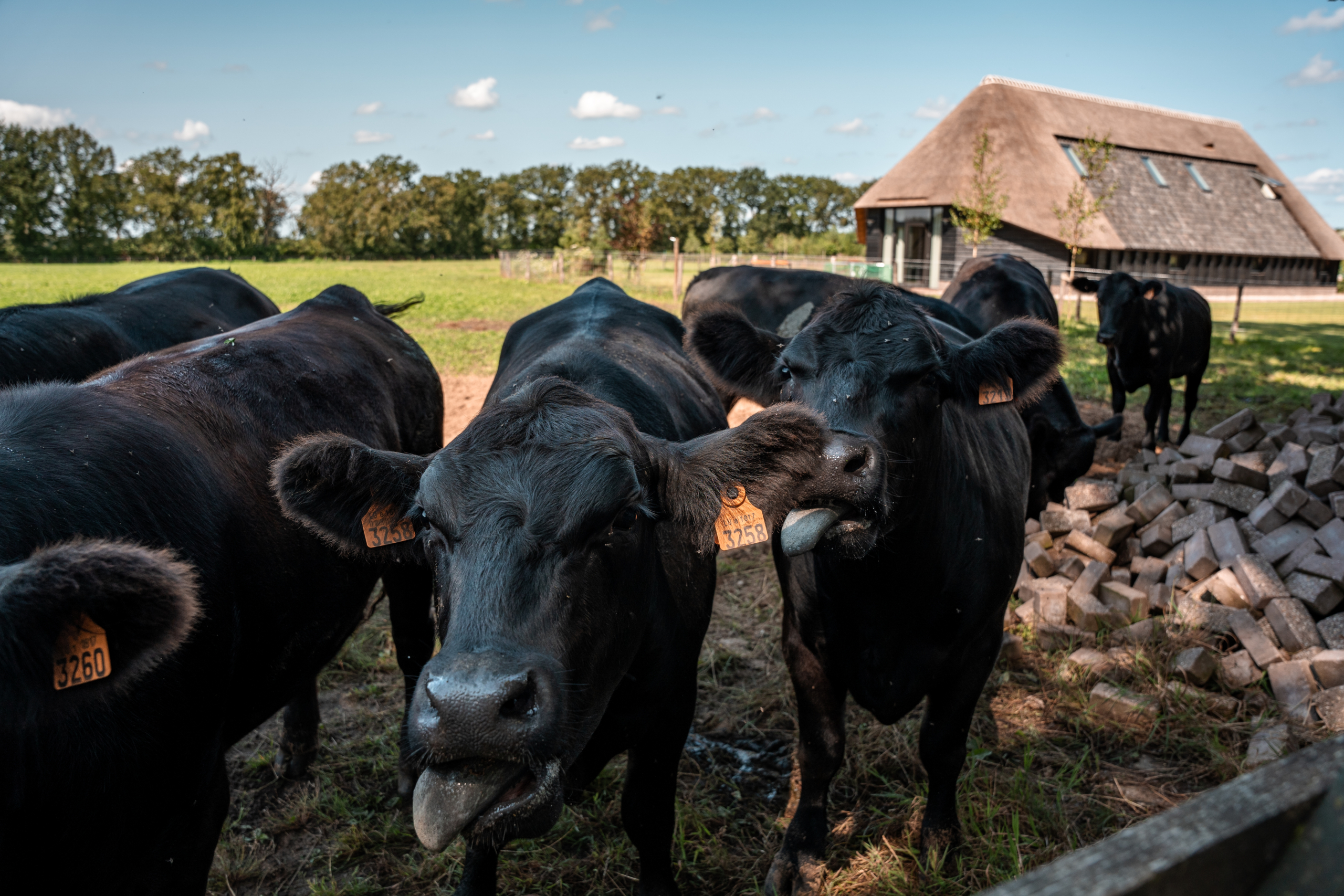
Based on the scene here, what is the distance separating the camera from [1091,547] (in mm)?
5379

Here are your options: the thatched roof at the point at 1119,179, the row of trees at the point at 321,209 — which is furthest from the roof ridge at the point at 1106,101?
the row of trees at the point at 321,209

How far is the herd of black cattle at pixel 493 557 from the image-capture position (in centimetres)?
168

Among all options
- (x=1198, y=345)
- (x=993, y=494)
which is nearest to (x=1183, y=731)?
(x=993, y=494)

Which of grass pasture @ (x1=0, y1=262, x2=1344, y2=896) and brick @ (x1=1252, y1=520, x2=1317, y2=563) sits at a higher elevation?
brick @ (x1=1252, y1=520, x2=1317, y2=563)

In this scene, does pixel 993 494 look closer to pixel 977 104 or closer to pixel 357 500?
pixel 357 500

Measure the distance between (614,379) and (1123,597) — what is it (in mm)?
3589

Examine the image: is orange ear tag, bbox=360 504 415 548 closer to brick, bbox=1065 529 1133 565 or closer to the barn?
brick, bbox=1065 529 1133 565

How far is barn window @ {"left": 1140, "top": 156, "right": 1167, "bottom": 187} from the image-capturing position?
3506 cm

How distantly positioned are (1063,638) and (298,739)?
163 inches

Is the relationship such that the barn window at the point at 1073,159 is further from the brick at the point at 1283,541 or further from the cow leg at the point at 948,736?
the cow leg at the point at 948,736

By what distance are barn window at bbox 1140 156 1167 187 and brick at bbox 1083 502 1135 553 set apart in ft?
120

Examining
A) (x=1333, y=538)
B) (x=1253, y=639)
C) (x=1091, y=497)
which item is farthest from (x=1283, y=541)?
(x=1091, y=497)

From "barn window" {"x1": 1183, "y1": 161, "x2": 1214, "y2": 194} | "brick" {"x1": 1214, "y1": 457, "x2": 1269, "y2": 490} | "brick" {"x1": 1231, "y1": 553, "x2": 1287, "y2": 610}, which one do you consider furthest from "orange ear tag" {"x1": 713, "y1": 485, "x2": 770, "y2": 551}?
"barn window" {"x1": 1183, "y1": 161, "x2": 1214, "y2": 194}

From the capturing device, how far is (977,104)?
34.5 meters
